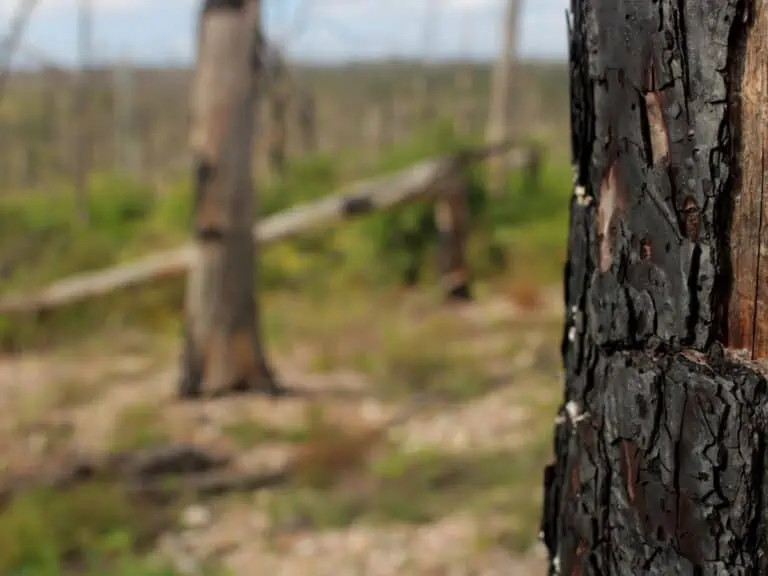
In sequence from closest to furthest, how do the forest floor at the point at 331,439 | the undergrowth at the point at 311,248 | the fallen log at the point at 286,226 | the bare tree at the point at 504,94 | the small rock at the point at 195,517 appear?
the forest floor at the point at 331,439 → the small rock at the point at 195,517 → the fallen log at the point at 286,226 → the undergrowth at the point at 311,248 → the bare tree at the point at 504,94

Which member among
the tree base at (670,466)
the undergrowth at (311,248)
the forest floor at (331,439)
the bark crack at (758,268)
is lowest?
the forest floor at (331,439)

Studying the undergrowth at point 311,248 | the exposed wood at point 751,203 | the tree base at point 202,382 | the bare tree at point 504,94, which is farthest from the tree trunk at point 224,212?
the bare tree at point 504,94

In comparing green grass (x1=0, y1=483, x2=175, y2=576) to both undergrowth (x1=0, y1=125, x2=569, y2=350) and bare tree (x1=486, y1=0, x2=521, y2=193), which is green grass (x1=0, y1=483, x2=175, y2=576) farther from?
bare tree (x1=486, y1=0, x2=521, y2=193)

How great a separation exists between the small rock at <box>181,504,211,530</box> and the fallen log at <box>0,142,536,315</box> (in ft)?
9.55

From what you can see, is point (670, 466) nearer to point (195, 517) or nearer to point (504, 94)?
point (195, 517)

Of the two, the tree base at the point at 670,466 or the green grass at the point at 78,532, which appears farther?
the green grass at the point at 78,532

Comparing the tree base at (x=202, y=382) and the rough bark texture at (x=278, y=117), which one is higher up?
the rough bark texture at (x=278, y=117)

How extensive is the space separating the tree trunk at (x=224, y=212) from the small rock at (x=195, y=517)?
1533 mm

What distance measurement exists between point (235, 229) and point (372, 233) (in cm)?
338

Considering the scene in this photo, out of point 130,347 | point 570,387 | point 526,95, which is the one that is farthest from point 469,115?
point 570,387

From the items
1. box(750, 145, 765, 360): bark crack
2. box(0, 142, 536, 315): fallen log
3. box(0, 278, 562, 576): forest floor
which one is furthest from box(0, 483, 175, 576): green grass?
box(0, 142, 536, 315): fallen log

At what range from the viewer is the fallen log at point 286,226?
6824mm

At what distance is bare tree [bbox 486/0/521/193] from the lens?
11359mm

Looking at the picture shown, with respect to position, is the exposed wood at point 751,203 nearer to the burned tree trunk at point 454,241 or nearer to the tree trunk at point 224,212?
the tree trunk at point 224,212
